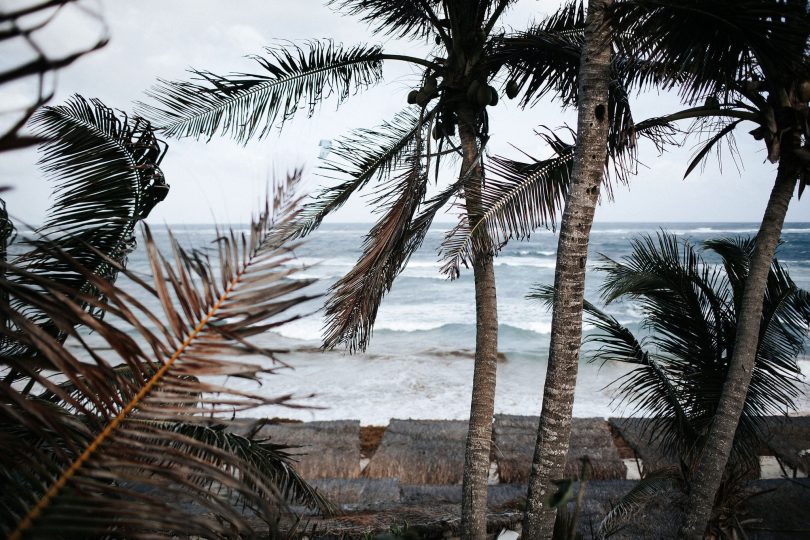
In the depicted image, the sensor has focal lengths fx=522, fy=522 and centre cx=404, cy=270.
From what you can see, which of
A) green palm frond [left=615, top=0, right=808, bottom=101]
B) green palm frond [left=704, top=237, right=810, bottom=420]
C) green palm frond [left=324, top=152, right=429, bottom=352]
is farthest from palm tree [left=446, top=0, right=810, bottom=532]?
green palm frond [left=704, top=237, right=810, bottom=420]

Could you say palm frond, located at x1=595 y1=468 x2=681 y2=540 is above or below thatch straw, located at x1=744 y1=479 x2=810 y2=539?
above

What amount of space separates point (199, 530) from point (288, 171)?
662 mm

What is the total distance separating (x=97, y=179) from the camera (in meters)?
2.43

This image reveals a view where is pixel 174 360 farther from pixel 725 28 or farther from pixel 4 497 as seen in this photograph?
pixel 725 28

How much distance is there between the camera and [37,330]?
869mm

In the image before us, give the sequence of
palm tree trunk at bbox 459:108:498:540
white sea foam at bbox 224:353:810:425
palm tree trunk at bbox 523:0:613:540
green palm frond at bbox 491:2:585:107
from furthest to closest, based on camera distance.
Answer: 1. white sea foam at bbox 224:353:810:425
2. green palm frond at bbox 491:2:585:107
3. palm tree trunk at bbox 459:108:498:540
4. palm tree trunk at bbox 523:0:613:540

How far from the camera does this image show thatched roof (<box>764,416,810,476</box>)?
607 centimetres

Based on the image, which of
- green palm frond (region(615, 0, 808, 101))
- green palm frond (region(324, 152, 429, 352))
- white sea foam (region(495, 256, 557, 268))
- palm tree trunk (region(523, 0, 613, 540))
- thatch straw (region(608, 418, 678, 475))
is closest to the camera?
green palm frond (region(615, 0, 808, 101))

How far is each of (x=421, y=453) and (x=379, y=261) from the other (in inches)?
162

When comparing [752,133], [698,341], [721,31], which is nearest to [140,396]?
[721,31]

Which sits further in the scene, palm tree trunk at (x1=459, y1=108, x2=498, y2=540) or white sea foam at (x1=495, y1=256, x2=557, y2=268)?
white sea foam at (x1=495, y1=256, x2=557, y2=268)

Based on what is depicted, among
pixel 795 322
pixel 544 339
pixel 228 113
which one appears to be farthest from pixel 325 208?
pixel 544 339

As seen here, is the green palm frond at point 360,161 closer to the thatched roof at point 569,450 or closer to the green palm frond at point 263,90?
the green palm frond at point 263,90

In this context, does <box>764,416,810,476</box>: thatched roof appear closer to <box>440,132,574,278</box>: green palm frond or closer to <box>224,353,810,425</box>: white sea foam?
<box>224,353,810,425</box>: white sea foam
